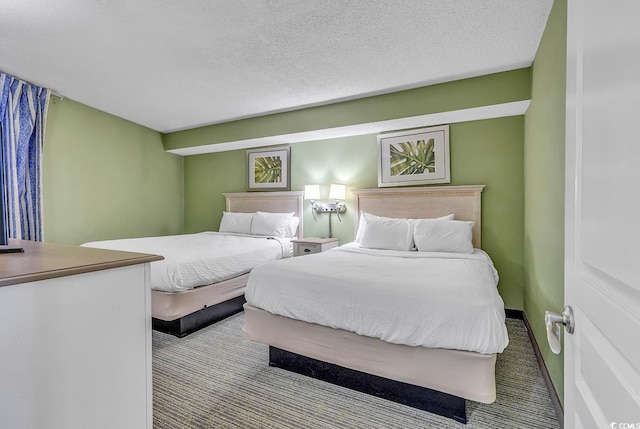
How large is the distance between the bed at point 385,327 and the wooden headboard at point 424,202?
37.3 inches

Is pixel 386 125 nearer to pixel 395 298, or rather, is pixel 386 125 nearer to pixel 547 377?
pixel 395 298

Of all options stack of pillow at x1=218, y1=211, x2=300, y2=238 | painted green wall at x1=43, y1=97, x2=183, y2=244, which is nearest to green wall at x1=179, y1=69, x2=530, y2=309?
stack of pillow at x1=218, y1=211, x2=300, y2=238

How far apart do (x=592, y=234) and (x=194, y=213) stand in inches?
229

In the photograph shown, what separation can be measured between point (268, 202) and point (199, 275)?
2145 mm

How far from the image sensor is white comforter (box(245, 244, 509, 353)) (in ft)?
4.91

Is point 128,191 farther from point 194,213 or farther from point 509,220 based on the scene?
point 509,220

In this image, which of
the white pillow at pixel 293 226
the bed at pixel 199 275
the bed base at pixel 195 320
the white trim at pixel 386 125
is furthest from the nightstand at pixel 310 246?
the white trim at pixel 386 125

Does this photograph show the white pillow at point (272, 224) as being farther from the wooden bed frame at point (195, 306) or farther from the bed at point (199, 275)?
the wooden bed frame at point (195, 306)

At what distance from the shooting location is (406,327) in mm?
1613

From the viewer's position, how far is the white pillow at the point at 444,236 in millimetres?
2896

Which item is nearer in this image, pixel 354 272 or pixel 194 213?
pixel 354 272

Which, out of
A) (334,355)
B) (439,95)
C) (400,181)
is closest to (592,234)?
(334,355)

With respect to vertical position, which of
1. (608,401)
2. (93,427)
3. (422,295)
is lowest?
(93,427)

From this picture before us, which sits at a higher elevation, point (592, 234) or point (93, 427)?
point (592, 234)
